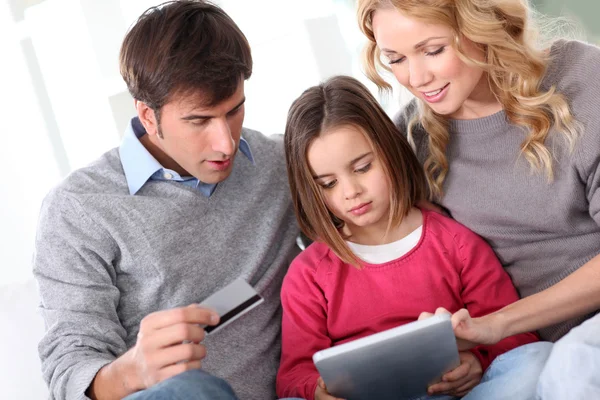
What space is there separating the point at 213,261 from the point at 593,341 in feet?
2.76

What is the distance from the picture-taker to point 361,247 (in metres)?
1.76

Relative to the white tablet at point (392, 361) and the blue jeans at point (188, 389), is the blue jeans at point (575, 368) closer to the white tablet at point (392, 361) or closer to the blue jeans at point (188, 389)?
the white tablet at point (392, 361)

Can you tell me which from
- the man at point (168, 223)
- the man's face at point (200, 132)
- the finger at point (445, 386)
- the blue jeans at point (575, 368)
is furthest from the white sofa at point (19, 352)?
the blue jeans at point (575, 368)

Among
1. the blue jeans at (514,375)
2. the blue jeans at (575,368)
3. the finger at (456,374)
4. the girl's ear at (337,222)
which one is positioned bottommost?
the finger at (456,374)

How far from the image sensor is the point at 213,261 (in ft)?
5.70

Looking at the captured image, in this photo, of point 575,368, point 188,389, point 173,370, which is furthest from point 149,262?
point 575,368

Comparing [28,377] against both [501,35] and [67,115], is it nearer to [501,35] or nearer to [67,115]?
[67,115]

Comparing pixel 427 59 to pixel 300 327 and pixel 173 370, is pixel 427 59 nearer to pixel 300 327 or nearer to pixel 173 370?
pixel 300 327

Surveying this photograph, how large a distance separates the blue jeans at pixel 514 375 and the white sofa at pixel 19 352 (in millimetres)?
1075

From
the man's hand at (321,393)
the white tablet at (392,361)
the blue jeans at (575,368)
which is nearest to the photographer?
the blue jeans at (575,368)

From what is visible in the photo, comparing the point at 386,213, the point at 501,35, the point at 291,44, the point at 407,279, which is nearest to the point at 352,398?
the point at 407,279

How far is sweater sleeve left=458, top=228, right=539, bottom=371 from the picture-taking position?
1599 mm

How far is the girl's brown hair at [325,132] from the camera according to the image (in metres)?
1.69

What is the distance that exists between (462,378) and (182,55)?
0.86 metres
